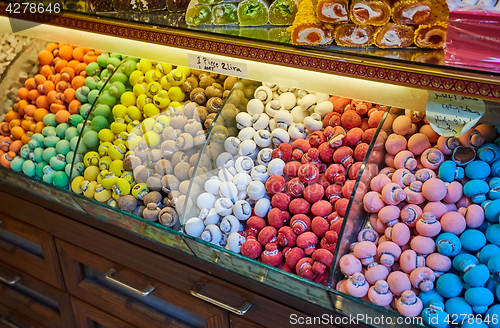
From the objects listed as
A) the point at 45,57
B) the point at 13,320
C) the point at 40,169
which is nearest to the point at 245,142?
the point at 40,169

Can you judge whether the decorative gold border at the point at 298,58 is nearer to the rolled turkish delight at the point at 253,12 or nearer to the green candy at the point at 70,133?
the rolled turkish delight at the point at 253,12

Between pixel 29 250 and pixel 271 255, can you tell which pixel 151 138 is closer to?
pixel 271 255

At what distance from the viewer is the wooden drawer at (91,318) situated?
1.73 meters

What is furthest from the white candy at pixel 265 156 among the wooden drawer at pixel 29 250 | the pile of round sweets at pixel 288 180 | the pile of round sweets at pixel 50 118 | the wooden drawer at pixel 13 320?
the wooden drawer at pixel 13 320

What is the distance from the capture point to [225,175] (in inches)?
53.7

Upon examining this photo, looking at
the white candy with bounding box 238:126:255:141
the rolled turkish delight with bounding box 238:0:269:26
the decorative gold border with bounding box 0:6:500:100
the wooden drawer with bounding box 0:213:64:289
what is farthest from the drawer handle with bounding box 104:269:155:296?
the rolled turkish delight with bounding box 238:0:269:26

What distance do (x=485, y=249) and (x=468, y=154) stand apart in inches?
10.1

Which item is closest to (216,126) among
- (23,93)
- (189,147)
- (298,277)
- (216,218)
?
(189,147)

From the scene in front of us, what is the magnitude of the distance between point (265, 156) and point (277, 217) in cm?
23

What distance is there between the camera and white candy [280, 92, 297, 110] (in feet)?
4.73

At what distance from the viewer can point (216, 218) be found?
1299 mm

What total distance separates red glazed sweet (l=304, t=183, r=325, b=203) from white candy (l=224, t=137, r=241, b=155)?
30 centimetres

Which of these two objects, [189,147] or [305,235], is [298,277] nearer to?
Answer: [305,235]

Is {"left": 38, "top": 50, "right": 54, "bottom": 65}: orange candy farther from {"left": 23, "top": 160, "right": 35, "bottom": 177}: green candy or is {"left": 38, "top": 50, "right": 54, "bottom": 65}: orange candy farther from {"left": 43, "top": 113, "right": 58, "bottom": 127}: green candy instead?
{"left": 23, "top": 160, "right": 35, "bottom": 177}: green candy
